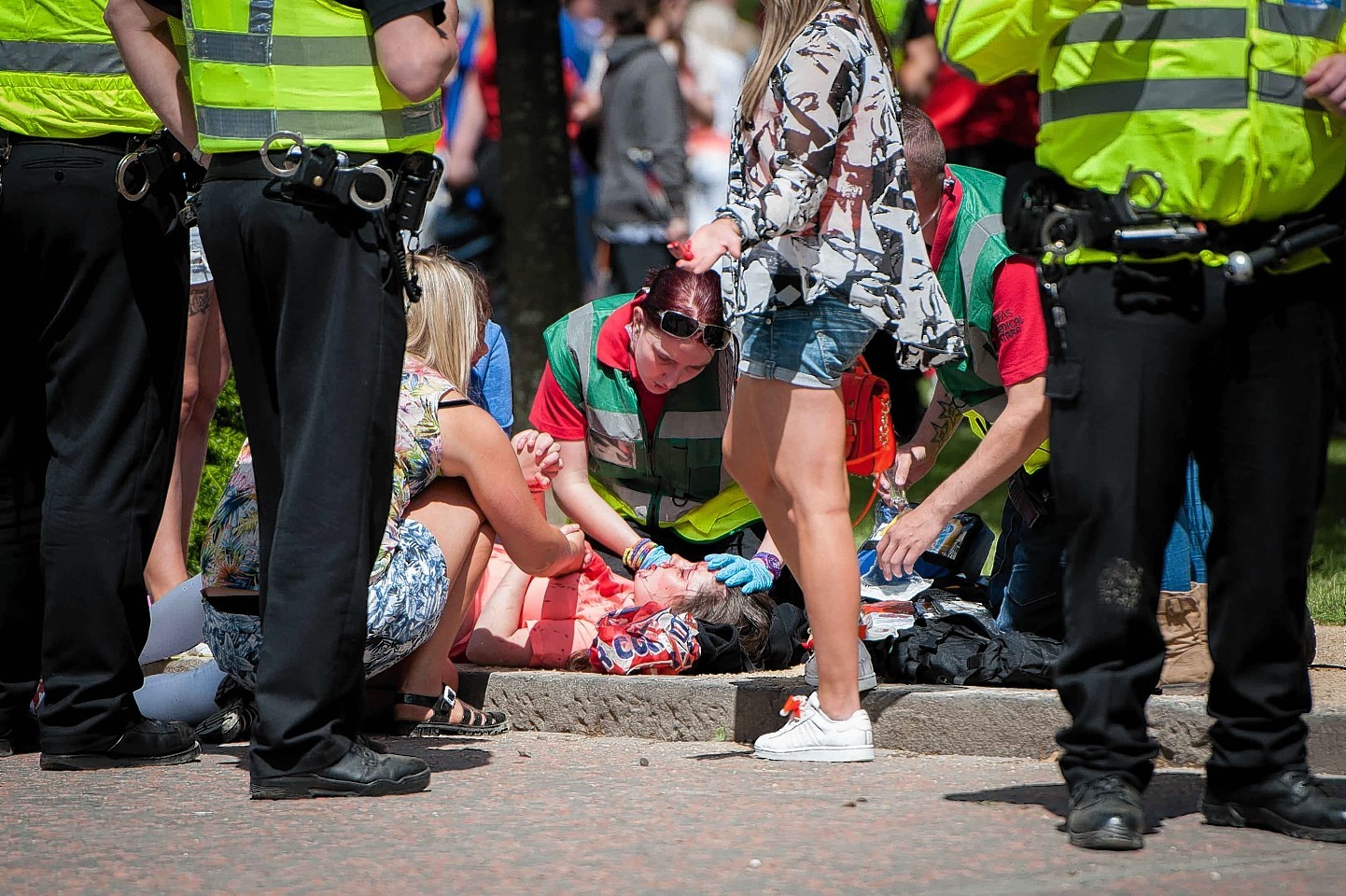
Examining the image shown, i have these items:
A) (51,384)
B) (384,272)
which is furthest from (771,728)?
(51,384)

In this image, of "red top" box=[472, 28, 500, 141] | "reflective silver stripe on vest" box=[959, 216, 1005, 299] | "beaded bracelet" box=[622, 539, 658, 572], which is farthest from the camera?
"red top" box=[472, 28, 500, 141]

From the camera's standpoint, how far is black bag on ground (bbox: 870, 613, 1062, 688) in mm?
4480

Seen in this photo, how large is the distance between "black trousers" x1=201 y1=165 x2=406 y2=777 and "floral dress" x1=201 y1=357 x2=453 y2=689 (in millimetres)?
675

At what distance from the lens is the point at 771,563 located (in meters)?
5.43

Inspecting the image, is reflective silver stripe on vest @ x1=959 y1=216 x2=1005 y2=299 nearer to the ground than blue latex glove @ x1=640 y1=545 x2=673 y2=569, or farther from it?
farther from it

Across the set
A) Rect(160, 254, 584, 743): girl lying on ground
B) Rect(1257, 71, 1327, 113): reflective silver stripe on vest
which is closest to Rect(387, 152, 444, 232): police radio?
Rect(160, 254, 584, 743): girl lying on ground

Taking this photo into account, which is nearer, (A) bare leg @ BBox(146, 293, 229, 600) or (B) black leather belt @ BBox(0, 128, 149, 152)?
(B) black leather belt @ BBox(0, 128, 149, 152)

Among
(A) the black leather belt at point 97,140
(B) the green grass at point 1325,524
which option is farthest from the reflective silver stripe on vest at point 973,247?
(A) the black leather belt at point 97,140

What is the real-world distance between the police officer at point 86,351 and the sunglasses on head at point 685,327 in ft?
5.28

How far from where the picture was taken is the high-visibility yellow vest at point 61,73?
414 cm

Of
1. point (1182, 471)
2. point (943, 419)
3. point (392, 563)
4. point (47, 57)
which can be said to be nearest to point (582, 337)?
point (943, 419)

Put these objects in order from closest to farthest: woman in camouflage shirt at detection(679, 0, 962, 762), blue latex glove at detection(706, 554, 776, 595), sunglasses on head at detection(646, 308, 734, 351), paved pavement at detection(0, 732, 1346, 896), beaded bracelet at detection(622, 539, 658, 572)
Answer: paved pavement at detection(0, 732, 1346, 896), woman in camouflage shirt at detection(679, 0, 962, 762), blue latex glove at detection(706, 554, 776, 595), sunglasses on head at detection(646, 308, 734, 351), beaded bracelet at detection(622, 539, 658, 572)

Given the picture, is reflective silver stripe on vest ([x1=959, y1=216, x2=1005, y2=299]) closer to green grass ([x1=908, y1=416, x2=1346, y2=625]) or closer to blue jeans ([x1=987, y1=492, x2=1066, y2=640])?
blue jeans ([x1=987, y1=492, x2=1066, y2=640])

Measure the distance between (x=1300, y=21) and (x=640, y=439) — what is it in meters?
2.88
